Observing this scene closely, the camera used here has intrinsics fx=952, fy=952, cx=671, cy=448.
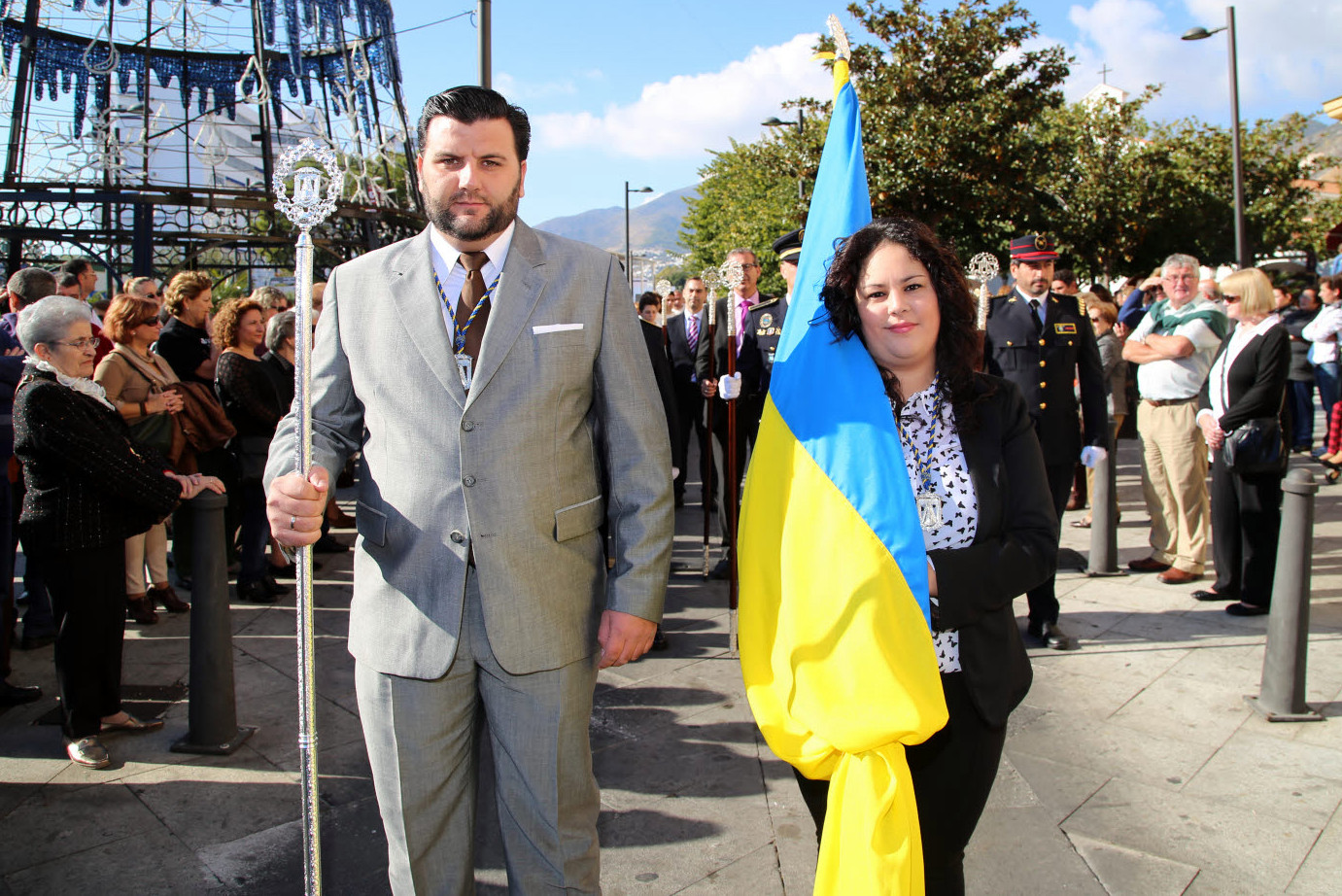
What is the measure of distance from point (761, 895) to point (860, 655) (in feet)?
4.59

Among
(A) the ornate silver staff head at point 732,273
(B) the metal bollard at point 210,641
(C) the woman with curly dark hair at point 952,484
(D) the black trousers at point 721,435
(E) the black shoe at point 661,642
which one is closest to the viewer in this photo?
(C) the woman with curly dark hair at point 952,484

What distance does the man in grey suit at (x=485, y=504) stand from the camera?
7.03 ft

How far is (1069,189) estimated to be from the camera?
929 inches

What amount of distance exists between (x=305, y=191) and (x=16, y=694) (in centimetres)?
381

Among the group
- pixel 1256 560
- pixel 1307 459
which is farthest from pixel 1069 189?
pixel 1256 560

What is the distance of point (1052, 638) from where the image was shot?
5.39 meters

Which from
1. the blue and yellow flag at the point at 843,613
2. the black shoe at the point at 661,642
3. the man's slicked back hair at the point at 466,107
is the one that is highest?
the man's slicked back hair at the point at 466,107

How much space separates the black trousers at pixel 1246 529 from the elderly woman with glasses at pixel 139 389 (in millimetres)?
6578

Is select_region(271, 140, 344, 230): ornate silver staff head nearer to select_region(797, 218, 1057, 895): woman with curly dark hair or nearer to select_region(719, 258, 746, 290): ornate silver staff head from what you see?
select_region(797, 218, 1057, 895): woman with curly dark hair

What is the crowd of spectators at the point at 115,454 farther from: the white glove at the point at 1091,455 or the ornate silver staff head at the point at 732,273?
the white glove at the point at 1091,455

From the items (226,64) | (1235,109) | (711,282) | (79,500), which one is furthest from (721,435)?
(1235,109)

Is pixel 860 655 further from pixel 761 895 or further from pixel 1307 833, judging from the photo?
pixel 1307 833

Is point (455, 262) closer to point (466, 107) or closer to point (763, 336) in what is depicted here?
point (466, 107)

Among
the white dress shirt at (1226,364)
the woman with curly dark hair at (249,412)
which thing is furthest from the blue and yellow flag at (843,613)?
the woman with curly dark hair at (249,412)
